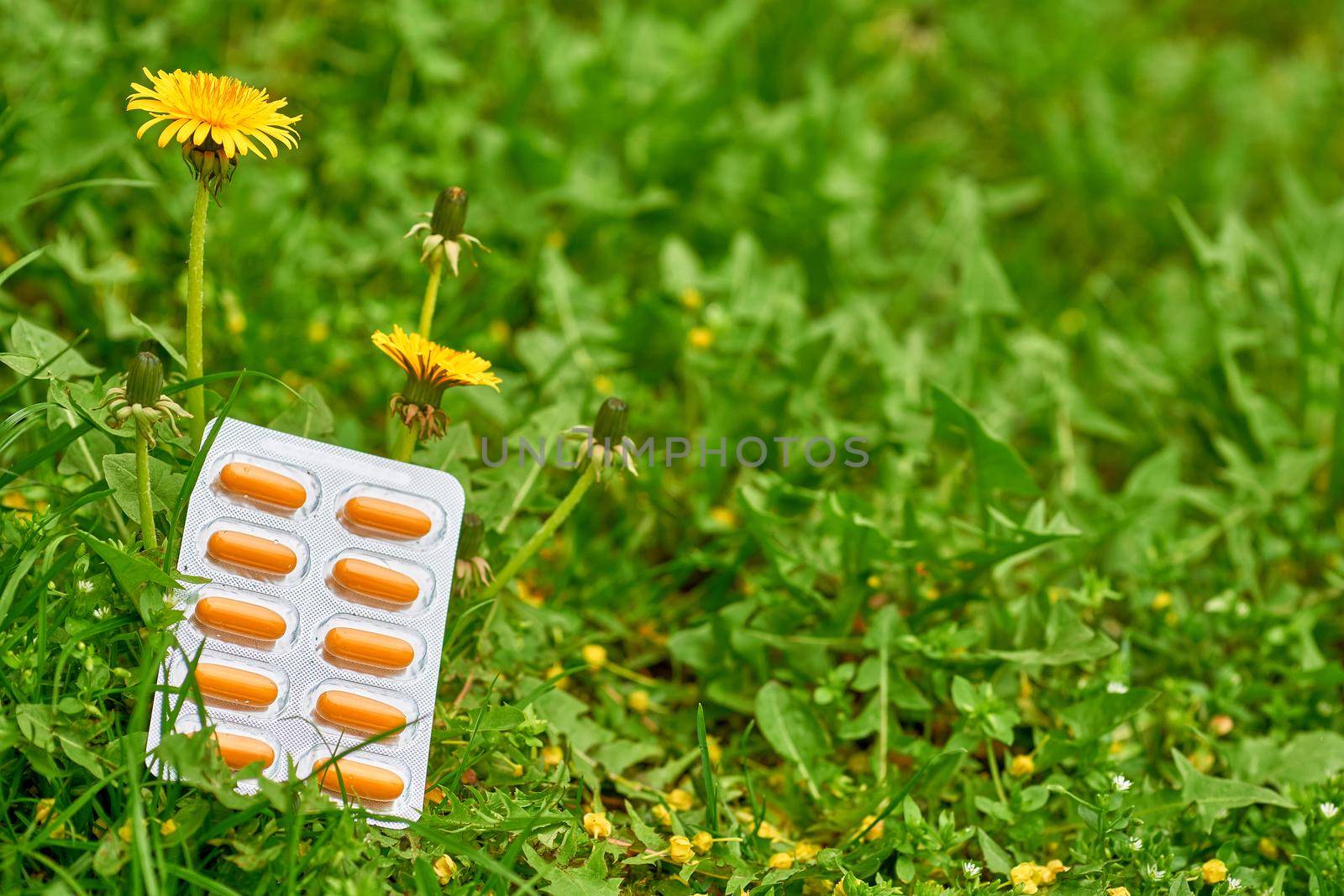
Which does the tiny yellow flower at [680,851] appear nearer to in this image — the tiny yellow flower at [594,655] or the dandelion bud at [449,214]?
the tiny yellow flower at [594,655]

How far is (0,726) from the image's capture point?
4.90ft

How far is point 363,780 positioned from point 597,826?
38 cm

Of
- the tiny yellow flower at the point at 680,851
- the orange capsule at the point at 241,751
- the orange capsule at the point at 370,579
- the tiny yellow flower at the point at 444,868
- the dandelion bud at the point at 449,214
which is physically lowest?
the tiny yellow flower at the point at 444,868

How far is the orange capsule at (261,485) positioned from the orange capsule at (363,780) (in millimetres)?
382

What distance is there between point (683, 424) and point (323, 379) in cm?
80

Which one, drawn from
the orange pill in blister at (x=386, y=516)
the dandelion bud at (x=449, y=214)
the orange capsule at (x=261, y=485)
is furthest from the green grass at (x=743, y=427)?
the dandelion bud at (x=449, y=214)

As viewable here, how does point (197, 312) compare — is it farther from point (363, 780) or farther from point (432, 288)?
point (363, 780)

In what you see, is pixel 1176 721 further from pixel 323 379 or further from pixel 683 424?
pixel 323 379

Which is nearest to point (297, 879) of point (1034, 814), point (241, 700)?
point (241, 700)

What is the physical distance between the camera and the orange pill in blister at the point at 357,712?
1.63 metres

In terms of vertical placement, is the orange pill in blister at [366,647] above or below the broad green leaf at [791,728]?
above

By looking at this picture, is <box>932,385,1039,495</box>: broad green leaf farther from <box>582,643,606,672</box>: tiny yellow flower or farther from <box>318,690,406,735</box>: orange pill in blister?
<box>318,690,406,735</box>: orange pill in blister

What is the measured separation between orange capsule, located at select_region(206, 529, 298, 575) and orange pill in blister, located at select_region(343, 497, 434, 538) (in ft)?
0.37

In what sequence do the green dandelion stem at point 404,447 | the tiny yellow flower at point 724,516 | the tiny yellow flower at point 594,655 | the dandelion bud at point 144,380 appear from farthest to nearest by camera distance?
1. the tiny yellow flower at point 724,516
2. the tiny yellow flower at point 594,655
3. the green dandelion stem at point 404,447
4. the dandelion bud at point 144,380
